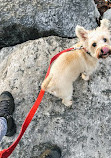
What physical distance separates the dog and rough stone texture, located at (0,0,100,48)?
114cm

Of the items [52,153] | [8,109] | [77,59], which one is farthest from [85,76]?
[8,109]

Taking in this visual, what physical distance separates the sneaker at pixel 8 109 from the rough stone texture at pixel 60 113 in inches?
4.1

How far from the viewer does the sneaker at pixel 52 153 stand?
8.29 ft

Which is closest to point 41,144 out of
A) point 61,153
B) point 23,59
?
point 61,153

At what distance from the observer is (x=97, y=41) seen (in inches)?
92.4

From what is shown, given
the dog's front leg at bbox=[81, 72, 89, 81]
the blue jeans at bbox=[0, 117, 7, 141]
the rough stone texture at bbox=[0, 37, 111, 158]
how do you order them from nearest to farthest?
the blue jeans at bbox=[0, 117, 7, 141], the rough stone texture at bbox=[0, 37, 111, 158], the dog's front leg at bbox=[81, 72, 89, 81]

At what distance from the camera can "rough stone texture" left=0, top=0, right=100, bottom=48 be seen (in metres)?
3.48

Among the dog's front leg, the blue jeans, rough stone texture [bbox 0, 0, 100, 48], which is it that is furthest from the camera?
rough stone texture [bbox 0, 0, 100, 48]

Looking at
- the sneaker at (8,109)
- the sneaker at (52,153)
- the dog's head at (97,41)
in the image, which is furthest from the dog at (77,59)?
the sneaker at (8,109)

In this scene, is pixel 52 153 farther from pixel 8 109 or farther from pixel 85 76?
pixel 85 76

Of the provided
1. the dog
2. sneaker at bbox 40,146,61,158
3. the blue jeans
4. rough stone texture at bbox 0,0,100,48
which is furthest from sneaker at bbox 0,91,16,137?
rough stone texture at bbox 0,0,100,48

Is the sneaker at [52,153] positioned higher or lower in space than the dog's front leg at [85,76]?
lower

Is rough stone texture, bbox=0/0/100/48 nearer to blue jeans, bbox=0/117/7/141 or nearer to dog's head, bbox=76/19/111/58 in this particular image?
dog's head, bbox=76/19/111/58

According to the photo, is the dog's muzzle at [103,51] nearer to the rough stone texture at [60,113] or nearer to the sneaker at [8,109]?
the rough stone texture at [60,113]
